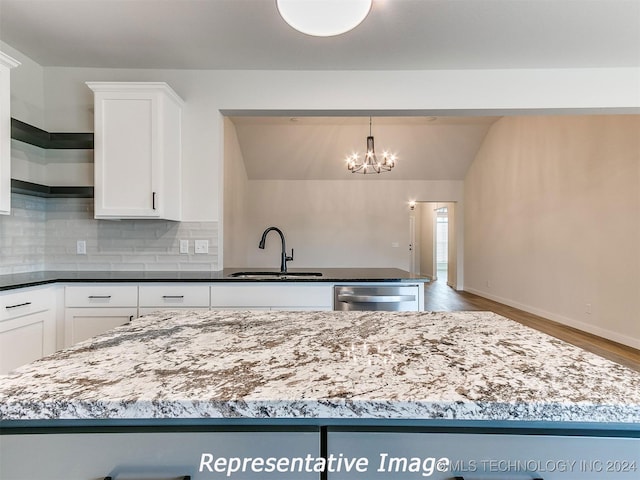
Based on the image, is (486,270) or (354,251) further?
(354,251)

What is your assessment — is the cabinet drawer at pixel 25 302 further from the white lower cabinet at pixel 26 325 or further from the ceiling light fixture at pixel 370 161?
the ceiling light fixture at pixel 370 161

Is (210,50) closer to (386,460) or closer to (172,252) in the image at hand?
(172,252)

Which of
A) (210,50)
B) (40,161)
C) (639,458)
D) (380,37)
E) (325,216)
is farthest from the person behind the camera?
(325,216)

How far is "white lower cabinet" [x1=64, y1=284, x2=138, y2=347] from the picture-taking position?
227 centimetres

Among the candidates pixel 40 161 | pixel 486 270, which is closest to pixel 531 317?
pixel 486 270

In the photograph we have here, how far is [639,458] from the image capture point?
549 millimetres

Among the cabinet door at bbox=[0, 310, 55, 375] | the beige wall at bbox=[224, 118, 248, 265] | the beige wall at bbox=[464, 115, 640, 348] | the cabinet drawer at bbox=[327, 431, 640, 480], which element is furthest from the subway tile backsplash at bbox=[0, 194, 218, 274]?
the beige wall at bbox=[464, 115, 640, 348]

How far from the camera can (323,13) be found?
1.27 metres

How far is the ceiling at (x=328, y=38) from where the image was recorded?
2027mm

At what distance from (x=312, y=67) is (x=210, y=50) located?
800mm

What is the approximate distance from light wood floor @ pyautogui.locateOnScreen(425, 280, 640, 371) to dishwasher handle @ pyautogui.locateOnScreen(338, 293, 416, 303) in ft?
7.62

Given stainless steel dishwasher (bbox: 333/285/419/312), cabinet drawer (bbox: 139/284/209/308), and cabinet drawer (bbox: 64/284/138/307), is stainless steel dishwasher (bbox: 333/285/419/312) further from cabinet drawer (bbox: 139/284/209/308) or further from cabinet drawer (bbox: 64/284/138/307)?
cabinet drawer (bbox: 64/284/138/307)

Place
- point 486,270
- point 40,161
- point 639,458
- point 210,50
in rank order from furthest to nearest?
point 486,270 < point 40,161 < point 210,50 < point 639,458

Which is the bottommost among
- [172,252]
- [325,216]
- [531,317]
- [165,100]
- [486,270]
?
[531,317]
